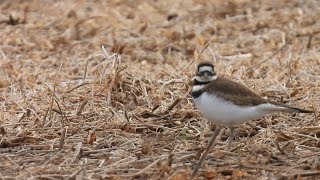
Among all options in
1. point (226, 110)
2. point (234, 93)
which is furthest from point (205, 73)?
point (226, 110)

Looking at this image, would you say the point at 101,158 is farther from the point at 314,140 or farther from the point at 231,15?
the point at 231,15

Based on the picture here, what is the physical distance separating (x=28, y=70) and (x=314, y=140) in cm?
327

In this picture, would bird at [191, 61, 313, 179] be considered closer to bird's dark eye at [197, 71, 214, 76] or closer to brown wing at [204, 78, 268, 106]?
brown wing at [204, 78, 268, 106]

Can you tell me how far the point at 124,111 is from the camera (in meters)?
6.73

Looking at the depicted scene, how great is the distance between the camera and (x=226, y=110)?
17.7 feet

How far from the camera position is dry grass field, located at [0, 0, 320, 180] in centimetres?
559

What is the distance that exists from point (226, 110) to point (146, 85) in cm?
193

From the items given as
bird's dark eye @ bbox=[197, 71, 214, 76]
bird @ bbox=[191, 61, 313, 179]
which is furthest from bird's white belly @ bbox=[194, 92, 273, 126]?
→ bird's dark eye @ bbox=[197, 71, 214, 76]

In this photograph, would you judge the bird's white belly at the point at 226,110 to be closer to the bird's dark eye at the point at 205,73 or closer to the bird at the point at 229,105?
the bird at the point at 229,105

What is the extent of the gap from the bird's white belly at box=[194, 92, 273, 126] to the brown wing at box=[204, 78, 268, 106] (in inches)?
1.2

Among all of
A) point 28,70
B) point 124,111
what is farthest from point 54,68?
point 124,111

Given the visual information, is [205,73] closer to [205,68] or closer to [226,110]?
[205,68]

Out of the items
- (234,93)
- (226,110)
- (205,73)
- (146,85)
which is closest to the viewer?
(226,110)

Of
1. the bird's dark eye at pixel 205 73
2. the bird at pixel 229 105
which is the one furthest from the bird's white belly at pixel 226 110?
the bird's dark eye at pixel 205 73
